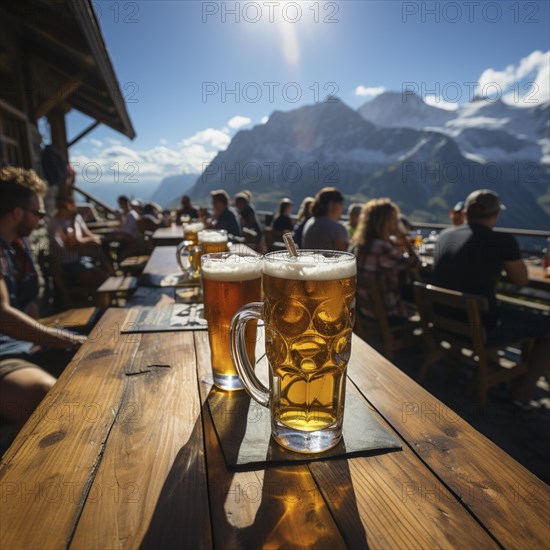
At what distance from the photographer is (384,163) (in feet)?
471

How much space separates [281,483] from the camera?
0.62 metres

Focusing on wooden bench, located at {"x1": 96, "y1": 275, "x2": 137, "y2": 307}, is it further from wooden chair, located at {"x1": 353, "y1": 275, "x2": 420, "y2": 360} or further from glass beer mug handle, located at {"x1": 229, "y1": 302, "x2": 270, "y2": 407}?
glass beer mug handle, located at {"x1": 229, "y1": 302, "x2": 270, "y2": 407}

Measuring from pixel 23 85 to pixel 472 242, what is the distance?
6605mm

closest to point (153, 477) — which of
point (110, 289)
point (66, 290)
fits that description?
point (110, 289)

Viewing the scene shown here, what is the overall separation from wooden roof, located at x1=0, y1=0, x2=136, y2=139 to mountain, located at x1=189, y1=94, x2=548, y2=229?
87923 mm

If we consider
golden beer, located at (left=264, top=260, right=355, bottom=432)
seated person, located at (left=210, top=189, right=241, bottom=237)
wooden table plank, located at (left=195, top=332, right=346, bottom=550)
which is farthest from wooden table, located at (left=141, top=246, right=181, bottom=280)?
seated person, located at (left=210, top=189, right=241, bottom=237)

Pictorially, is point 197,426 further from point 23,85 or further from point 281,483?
point 23,85

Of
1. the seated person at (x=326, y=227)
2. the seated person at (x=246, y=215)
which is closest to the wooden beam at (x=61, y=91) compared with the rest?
the seated person at (x=246, y=215)

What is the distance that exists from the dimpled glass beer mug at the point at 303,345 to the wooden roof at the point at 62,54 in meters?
3.73

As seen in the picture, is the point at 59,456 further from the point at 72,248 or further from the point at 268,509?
the point at 72,248

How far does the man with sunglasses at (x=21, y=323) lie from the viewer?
147 centimetres

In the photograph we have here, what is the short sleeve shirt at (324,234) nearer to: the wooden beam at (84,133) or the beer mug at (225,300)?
the beer mug at (225,300)

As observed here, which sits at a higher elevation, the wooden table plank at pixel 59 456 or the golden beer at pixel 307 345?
the golden beer at pixel 307 345

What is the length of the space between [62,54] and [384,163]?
150 meters
